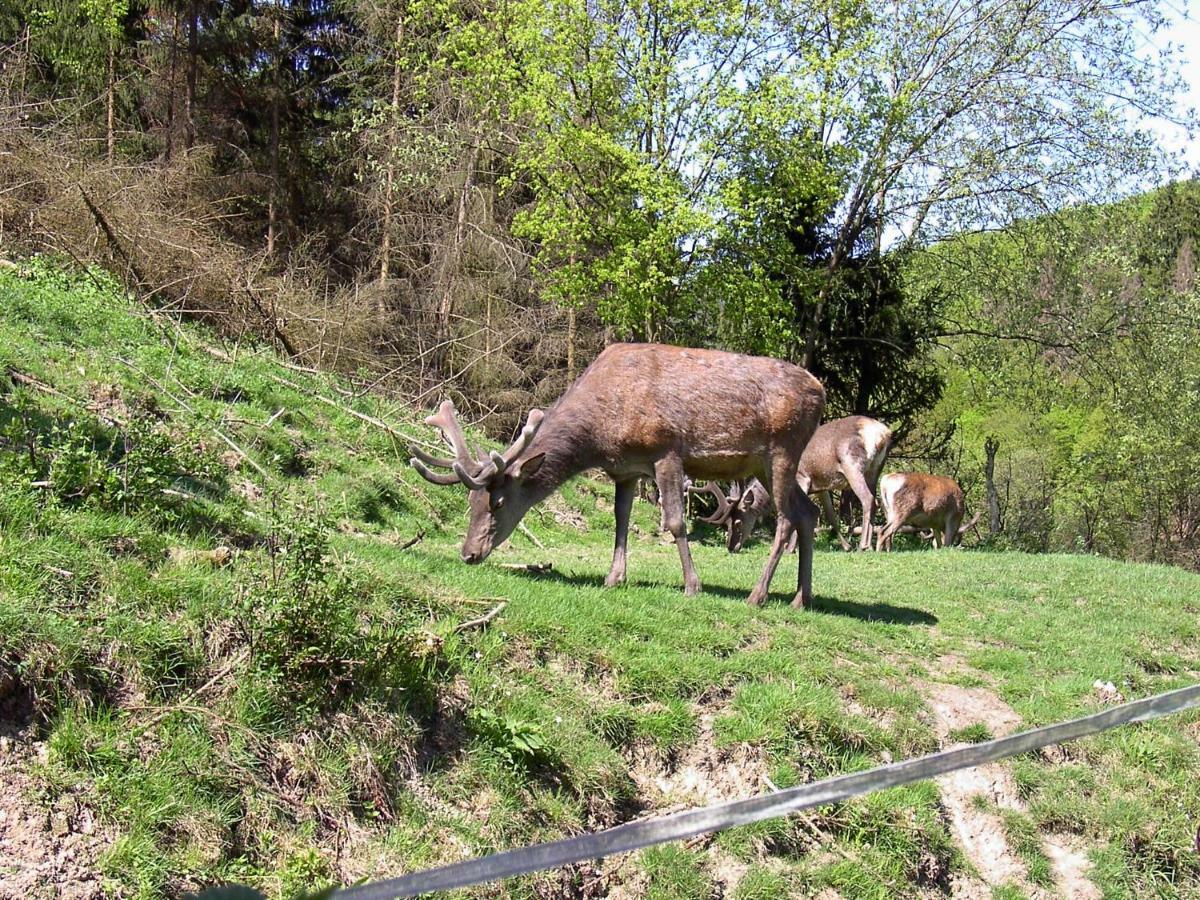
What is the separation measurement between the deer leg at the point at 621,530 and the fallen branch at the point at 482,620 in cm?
234

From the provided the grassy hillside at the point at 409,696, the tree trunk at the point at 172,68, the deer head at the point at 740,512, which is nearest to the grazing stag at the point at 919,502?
the deer head at the point at 740,512

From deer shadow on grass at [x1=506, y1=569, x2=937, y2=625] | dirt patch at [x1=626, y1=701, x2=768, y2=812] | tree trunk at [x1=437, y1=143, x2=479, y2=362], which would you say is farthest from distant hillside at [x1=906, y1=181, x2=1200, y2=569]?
dirt patch at [x1=626, y1=701, x2=768, y2=812]

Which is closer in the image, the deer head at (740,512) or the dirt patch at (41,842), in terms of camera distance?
the dirt patch at (41,842)

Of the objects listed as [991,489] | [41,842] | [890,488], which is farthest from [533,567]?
[991,489]

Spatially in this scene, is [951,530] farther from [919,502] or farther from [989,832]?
[989,832]

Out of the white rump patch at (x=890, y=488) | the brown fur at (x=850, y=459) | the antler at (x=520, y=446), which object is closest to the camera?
the antler at (x=520, y=446)

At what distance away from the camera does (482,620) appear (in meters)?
8.45

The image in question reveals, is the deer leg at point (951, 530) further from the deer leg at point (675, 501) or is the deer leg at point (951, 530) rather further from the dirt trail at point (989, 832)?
the dirt trail at point (989, 832)

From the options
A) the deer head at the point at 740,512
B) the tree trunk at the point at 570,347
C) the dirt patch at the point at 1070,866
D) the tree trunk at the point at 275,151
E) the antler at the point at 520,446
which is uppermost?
the tree trunk at the point at 275,151

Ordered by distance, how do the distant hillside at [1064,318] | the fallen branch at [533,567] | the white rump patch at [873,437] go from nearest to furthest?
1. the fallen branch at [533,567]
2. the white rump patch at [873,437]
3. the distant hillside at [1064,318]

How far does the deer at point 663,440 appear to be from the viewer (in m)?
11.3

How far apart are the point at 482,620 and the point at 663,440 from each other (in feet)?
11.7

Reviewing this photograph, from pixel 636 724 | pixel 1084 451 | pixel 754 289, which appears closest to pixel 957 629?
pixel 636 724

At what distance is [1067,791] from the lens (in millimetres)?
9477
